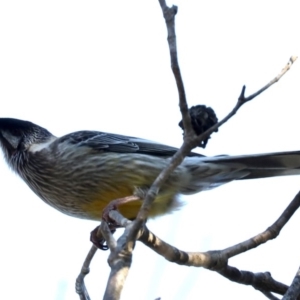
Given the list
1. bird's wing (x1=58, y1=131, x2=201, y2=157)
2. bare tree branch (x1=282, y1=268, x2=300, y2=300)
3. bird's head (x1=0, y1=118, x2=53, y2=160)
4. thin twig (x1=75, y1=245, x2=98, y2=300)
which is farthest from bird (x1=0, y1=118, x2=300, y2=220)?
bare tree branch (x1=282, y1=268, x2=300, y2=300)

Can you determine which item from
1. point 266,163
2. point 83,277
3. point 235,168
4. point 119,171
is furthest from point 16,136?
point 83,277

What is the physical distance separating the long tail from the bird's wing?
0.22 m

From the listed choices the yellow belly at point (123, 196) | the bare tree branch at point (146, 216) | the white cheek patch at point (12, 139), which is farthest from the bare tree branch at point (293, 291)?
the white cheek patch at point (12, 139)

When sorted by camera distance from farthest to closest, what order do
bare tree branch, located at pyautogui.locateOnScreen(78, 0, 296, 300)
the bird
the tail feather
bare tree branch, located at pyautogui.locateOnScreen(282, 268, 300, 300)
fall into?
the bird < the tail feather < bare tree branch, located at pyautogui.locateOnScreen(282, 268, 300, 300) < bare tree branch, located at pyautogui.locateOnScreen(78, 0, 296, 300)

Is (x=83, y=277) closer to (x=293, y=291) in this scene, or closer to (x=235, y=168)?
(x=293, y=291)

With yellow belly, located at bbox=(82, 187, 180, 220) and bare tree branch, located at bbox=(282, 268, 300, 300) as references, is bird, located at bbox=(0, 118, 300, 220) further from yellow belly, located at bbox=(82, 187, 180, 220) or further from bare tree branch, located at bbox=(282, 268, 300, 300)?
bare tree branch, located at bbox=(282, 268, 300, 300)

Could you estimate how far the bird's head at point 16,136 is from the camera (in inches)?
237

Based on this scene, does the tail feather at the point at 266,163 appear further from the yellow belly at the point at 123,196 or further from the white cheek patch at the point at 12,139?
the white cheek patch at the point at 12,139

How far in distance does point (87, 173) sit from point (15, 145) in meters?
0.86

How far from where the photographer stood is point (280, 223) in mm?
4105

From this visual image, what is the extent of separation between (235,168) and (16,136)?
5.93 feet

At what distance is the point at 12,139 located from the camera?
238 inches

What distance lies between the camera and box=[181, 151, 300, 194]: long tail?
16.5 feet

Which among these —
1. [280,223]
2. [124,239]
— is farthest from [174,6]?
[280,223]
